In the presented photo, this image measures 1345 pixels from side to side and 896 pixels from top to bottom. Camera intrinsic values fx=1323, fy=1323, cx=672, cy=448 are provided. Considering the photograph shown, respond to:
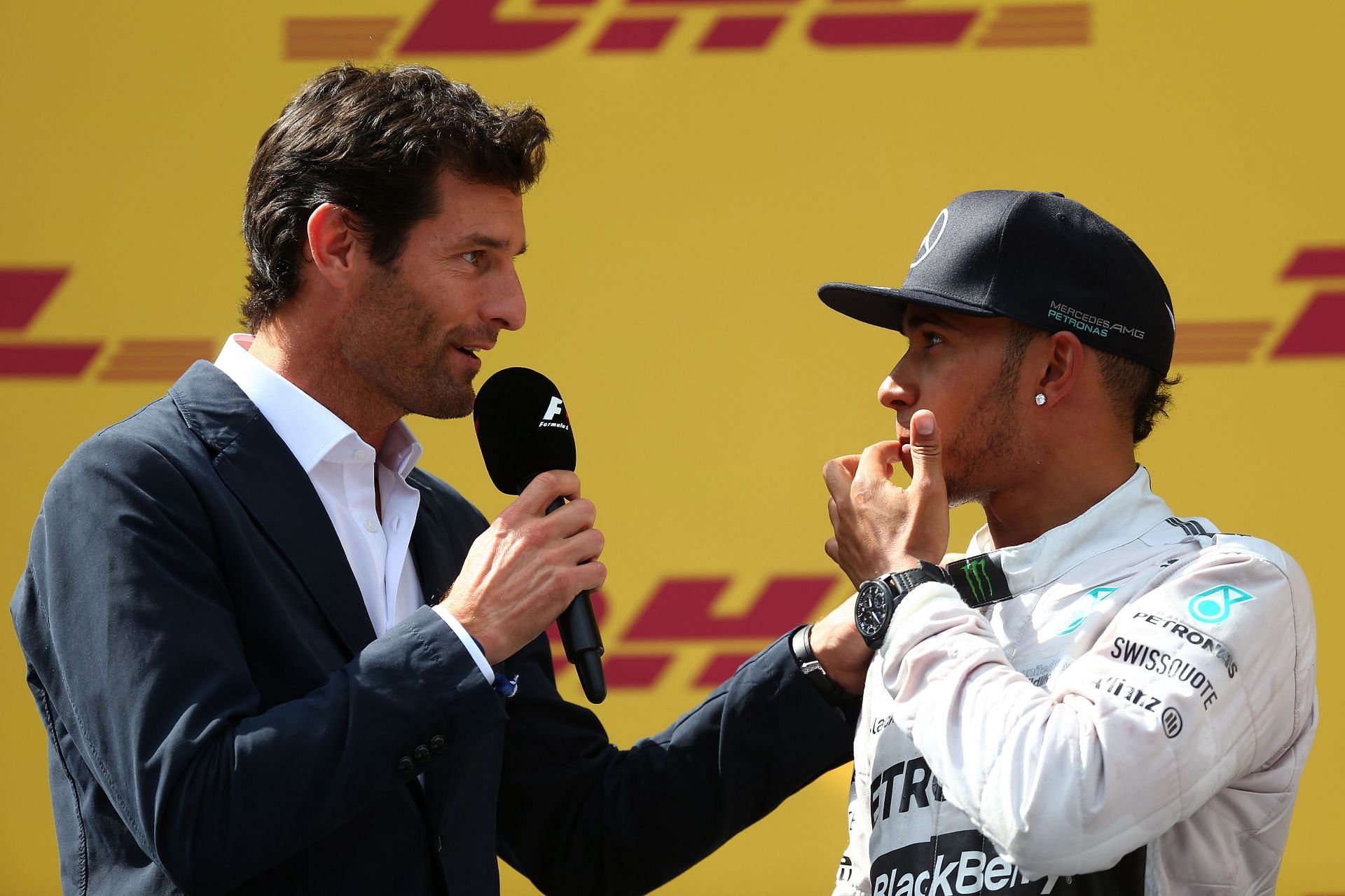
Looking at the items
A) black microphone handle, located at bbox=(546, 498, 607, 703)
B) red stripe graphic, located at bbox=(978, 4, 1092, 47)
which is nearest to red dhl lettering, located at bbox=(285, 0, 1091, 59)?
red stripe graphic, located at bbox=(978, 4, 1092, 47)

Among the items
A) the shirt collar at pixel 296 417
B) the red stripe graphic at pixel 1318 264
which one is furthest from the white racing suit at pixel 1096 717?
the red stripe graphic at pixel 1318 264

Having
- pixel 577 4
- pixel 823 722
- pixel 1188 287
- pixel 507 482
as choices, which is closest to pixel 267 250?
pixel 507 482

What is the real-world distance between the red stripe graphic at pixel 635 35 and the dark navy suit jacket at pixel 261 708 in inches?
61.6

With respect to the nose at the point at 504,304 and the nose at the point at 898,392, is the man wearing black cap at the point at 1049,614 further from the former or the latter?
the nose at the point at 504,304

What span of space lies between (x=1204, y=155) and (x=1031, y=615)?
1.86 m

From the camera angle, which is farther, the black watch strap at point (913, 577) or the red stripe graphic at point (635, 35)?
the red stripe graphic at point (635, 35)

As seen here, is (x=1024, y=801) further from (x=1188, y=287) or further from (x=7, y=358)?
(x=7, y=358)

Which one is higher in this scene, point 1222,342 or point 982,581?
point 1222,342

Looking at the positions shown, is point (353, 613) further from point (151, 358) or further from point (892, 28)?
point (892, 28)

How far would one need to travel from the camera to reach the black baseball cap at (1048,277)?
170cm

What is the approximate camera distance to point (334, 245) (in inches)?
76.8

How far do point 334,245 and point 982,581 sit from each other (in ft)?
3.42

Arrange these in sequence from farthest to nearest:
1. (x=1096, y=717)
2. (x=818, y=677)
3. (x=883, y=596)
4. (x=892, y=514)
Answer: (x=818, y=677) → (x=892, y=514) → (x=883, y=596) → (x=1096, y=717)

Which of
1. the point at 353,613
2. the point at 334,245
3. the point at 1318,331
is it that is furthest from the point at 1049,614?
the point at 1318,331
